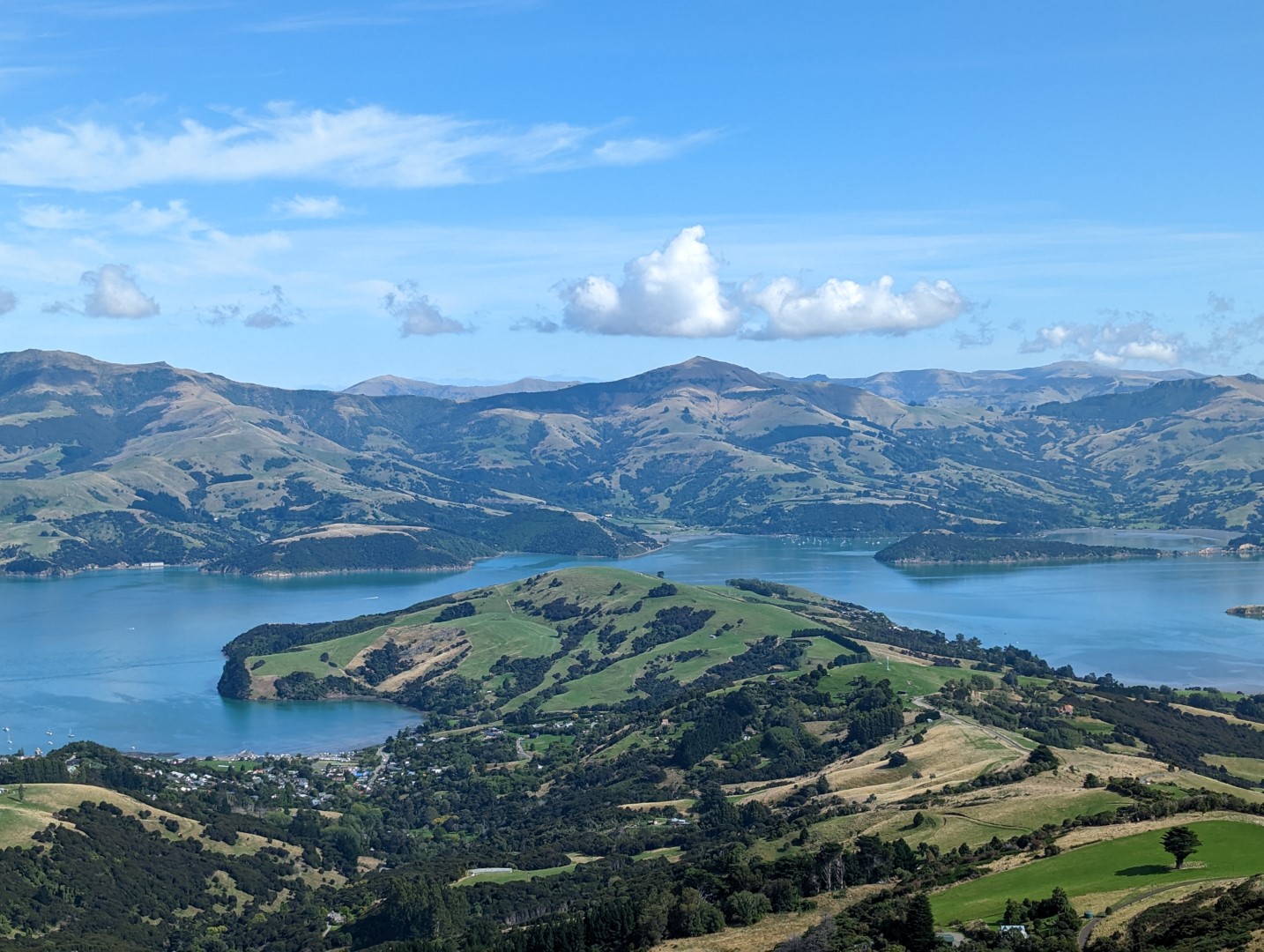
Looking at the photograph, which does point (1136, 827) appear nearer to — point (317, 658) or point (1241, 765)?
point (1241, 765)

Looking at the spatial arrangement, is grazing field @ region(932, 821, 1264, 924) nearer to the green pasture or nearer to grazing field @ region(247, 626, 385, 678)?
the green pasture

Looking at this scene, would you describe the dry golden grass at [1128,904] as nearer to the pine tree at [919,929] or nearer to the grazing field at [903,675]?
the pine tree at [919,929]

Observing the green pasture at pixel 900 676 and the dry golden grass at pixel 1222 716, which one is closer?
the dry golden grass at pixel 1222 716

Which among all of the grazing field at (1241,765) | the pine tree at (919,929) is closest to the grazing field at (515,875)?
the pine tree at (919,929)

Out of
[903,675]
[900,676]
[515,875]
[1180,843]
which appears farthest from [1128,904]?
[903,675]

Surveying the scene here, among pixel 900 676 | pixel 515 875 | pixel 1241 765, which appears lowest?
pixel 515 875

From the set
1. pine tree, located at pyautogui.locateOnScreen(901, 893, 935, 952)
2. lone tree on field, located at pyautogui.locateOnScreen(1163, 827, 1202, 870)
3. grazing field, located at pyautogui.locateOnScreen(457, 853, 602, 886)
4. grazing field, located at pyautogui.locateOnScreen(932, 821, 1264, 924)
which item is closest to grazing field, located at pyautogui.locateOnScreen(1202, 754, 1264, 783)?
grazing field, located at pyautogui.locateOnScreen(932, 821, 1264, 924)

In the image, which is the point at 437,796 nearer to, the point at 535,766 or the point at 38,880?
the point at 535,766
